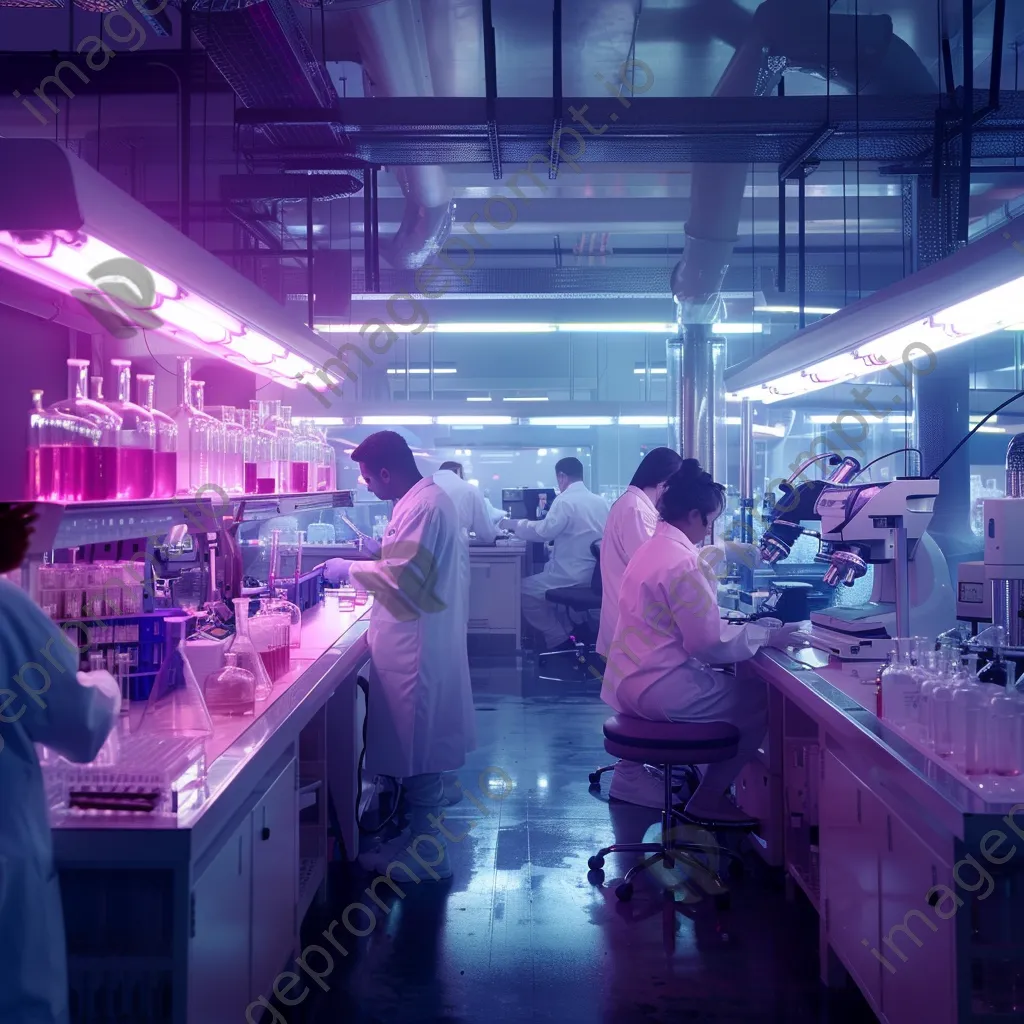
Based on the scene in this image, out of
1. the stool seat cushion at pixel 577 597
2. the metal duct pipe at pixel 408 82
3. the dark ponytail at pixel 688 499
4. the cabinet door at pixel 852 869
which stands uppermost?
the metal duct pipe at pixel 408 82

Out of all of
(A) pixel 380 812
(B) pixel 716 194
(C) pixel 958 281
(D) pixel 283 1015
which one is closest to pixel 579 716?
(A) pixel 380 812

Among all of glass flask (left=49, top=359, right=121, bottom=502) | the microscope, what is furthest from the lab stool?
glass flask (left=49, top=359, right=121, bottom=502)

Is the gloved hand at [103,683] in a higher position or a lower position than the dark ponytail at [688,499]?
lower

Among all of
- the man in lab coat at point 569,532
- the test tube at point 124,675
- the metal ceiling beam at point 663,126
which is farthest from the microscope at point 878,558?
the man in lab coat at point 569,532

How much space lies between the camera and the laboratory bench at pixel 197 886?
1.59 metres

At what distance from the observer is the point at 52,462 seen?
1942 millimetres

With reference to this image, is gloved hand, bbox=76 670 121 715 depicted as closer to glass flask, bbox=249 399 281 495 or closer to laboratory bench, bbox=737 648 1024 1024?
laboratory bench, bbox=737 648 1024 1024

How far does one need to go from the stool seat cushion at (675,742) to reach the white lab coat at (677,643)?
0.13m

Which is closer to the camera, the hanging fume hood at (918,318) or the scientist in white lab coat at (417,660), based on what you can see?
the hanging fume hood at (918,318)

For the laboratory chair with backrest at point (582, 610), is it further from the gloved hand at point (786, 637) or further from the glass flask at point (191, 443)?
the glass flask at point (191, 443)

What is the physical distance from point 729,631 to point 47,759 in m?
2.28

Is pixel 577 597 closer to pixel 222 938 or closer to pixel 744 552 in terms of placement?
pixel 744 552

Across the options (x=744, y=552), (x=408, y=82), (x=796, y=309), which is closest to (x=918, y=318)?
(x=744, y=552)

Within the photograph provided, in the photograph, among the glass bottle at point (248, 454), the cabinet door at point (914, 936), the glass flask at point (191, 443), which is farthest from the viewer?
the glass bottle at point (248, 454)
